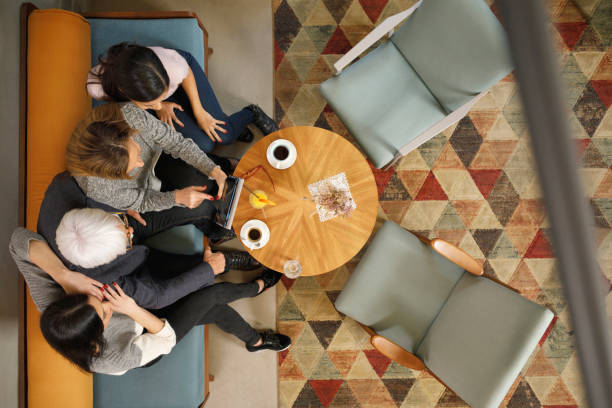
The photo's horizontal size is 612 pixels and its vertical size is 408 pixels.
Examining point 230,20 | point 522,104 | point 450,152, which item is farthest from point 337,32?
point 522,104

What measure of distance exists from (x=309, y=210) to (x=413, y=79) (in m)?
1.00

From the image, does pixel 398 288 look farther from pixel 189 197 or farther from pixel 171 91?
pixel 171 91

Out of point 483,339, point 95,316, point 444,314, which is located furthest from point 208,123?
point 483,339

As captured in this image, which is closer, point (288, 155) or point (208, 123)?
point (288, 155)

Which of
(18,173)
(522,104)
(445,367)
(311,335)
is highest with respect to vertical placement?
(522,104)

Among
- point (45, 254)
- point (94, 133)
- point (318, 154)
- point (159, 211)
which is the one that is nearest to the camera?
point (94, 133)

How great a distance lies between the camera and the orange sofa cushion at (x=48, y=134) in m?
1.78

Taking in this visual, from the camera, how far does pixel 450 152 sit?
8.00 ft

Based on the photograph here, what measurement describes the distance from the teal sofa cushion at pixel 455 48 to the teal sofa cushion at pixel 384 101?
0.07 metres

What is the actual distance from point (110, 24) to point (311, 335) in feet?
7.83

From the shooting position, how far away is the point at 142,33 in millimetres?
2084

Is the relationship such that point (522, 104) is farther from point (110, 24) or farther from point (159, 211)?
point (110, 24)

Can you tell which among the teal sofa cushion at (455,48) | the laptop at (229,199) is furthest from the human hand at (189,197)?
the teal sofa cushion at (455,48)

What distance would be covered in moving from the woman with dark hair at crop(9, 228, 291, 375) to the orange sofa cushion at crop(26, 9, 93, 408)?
0.30 metres
